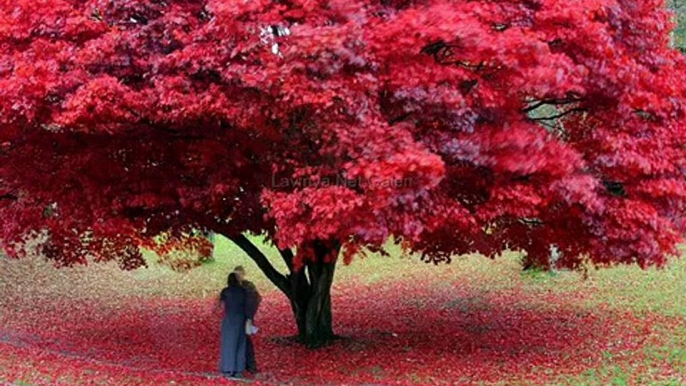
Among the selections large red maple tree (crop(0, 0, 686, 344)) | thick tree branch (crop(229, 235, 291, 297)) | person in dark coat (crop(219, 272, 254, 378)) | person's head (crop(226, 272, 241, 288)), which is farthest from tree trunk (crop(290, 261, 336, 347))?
person's head (crop(226, 272, 241, 288))

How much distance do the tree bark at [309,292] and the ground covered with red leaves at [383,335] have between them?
1.13 feet

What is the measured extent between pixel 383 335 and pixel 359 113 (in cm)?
730

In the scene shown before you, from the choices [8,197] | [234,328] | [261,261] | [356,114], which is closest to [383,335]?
[261,261]

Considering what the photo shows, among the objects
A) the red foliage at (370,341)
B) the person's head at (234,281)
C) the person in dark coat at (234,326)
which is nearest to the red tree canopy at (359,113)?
the person's head at (234,281)

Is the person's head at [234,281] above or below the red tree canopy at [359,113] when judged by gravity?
below

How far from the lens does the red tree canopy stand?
7.80 m

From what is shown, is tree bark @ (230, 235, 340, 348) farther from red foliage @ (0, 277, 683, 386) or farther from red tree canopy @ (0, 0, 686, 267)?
red tree canopy @ (0, 0, 686, 267)

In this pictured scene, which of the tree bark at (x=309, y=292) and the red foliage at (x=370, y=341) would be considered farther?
the tree bark at (x=309, y=292)

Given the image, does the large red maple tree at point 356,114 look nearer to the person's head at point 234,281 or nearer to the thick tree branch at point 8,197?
the person's head at point 234,281

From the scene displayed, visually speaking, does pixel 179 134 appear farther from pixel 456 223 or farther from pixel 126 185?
pixel 456 223

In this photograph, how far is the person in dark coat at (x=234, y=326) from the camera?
9883 millimetres

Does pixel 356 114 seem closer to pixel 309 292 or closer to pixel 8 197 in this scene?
pixel 309 292

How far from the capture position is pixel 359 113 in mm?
7910

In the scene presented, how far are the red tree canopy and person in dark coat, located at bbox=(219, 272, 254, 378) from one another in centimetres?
128
